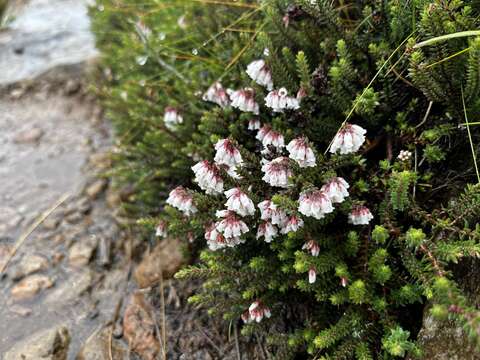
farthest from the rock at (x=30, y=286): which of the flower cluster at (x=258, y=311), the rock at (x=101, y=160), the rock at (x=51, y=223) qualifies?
the flower cluster at (x=258, y=311)

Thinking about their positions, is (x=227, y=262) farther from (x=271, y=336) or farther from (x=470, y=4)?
(x=470, y=4)

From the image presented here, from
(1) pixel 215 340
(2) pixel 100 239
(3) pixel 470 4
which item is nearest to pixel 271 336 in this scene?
(1) pixel 215 340

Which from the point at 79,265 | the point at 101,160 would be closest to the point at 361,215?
the point at 79,265

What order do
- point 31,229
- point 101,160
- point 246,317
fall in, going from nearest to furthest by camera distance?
point 246,317
point 31,229
point 101,160

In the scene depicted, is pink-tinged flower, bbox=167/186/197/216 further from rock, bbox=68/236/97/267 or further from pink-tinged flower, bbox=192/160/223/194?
rock, bbox=68/236/97/267

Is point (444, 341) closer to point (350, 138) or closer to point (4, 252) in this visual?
point (350, 138)

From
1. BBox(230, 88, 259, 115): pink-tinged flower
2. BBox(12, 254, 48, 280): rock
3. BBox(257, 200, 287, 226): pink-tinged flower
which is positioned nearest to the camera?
BBox(257, 200, 287, 226): pink-tinged flower

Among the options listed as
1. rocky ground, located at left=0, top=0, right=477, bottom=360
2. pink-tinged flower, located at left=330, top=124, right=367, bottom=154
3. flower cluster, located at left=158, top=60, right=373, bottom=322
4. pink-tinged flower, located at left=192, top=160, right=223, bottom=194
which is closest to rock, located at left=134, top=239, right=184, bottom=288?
rocky ground, located at left=0, top=0, right=477, bottom=360
